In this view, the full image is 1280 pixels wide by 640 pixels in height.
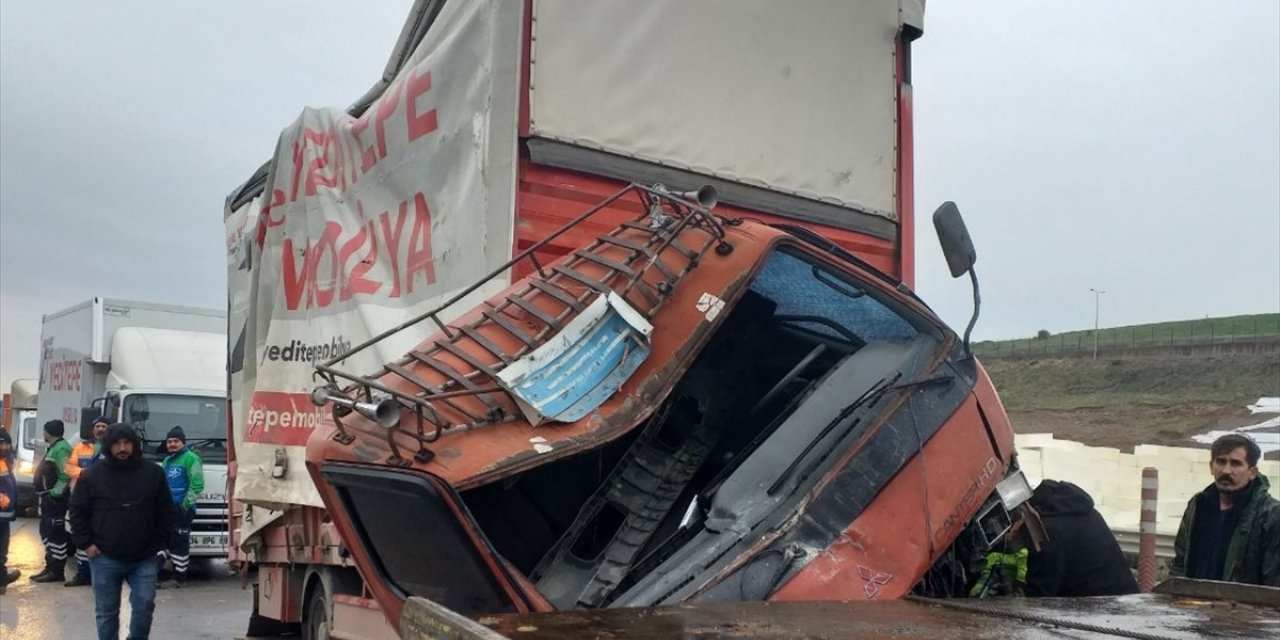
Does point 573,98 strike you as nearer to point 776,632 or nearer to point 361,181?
point 361,181

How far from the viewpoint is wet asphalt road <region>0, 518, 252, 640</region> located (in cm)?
828

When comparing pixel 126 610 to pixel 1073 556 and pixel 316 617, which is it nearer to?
pixel 316 617

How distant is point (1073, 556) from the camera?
400 centimetres

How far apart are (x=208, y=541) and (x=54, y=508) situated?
4.94 ft

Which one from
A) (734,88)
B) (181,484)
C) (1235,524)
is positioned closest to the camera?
(1235,524)

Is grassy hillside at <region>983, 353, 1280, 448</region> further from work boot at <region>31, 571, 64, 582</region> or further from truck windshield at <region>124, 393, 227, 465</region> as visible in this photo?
work boot at <region>31, 571, 64, 582</region>

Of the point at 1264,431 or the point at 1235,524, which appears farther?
the point at 1264,431

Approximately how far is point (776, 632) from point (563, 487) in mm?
1594

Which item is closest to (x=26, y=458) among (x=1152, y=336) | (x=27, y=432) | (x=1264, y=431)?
(x=27, y=432)

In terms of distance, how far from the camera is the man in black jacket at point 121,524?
6285 millimetres

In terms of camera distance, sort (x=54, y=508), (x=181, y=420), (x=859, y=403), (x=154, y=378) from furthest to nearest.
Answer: (x=154, y=378), (x=181, y=420), (x=54, y=508), (x=859, y=403)

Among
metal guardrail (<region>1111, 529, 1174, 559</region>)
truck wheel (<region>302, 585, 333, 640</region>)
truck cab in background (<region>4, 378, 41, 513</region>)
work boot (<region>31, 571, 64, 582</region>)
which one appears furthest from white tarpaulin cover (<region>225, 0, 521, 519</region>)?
truck cab in background (<region>4, 378, 41, 513</region>)

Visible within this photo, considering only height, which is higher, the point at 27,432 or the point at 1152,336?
the point at 1152,336

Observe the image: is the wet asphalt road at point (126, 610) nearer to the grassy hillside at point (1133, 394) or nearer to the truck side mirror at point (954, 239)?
the truck side mirror at point (954, 239)
